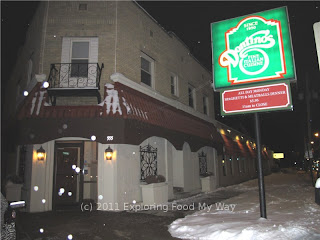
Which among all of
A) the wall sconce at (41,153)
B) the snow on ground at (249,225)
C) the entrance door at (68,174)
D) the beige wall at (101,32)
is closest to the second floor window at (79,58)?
the beige wall at (101,32)

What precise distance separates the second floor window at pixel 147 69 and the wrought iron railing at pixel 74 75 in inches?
110

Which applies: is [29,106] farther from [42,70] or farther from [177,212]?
[177,212]

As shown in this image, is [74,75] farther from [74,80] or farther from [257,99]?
[257,99]

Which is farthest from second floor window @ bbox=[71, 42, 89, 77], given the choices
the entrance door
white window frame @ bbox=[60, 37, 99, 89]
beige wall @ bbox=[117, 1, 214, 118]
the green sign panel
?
the green sign panel

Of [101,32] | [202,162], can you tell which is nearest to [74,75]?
[101,32]

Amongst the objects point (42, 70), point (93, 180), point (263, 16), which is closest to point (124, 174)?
point (93, 180)

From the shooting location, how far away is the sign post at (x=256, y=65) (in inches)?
290

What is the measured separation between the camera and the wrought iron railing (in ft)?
33.5

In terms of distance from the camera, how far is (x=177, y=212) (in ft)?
31.3

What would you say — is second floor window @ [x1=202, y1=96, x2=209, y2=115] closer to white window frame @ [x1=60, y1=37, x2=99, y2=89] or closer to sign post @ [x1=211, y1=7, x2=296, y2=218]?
white window frame @ [x1=60, y1=37, x2=99, y2=89]

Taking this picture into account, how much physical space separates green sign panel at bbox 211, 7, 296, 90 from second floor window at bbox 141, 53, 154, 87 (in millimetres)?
4972

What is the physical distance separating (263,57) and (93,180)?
8.50 meters

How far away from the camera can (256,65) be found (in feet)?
25.5

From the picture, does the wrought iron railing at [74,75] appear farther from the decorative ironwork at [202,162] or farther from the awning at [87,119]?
the decorative ironwork at [202,162]
